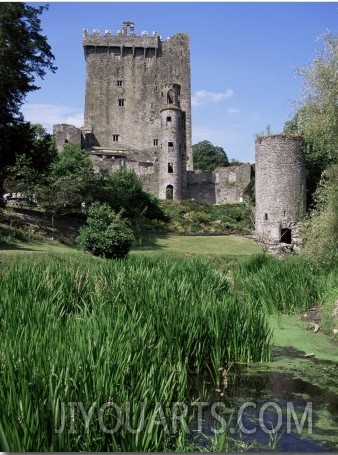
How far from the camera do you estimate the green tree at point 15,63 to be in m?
23.1

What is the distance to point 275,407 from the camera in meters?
5.40

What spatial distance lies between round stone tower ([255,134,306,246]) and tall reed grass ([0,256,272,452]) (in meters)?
21.2

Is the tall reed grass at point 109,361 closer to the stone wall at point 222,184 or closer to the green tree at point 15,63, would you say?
the green tree at point 15,63

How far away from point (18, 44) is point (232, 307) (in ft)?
69.2

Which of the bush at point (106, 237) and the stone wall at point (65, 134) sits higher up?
the stone wall at point (65, 134)

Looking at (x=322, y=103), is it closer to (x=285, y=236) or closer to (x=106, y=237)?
(x=106, y=237)

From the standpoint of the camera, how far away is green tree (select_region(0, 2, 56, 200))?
→ 23109 mm

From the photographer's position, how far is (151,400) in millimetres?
4129

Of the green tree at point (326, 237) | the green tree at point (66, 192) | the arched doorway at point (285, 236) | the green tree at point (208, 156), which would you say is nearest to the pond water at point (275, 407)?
the green tree at point (326, 237)

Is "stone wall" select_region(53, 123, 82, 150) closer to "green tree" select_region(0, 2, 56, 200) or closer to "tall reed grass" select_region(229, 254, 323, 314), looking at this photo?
"green tree" select_region(0, 2, 56, 200)

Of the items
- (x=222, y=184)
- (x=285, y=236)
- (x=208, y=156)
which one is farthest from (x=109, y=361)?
(x=208, y=156)

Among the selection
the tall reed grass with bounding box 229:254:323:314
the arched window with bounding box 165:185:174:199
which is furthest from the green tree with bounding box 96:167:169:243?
the tall reed grass with bounding box 229:254:323:314

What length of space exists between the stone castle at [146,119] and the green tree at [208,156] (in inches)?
949

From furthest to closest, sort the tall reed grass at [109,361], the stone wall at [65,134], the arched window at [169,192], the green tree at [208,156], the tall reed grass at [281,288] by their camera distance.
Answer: the green tree at [208,156]
the stone wall at [65,134]
the arched window at [169,192]
the tall reed grass at [281,288]
the tall reed grass at [109,361]
